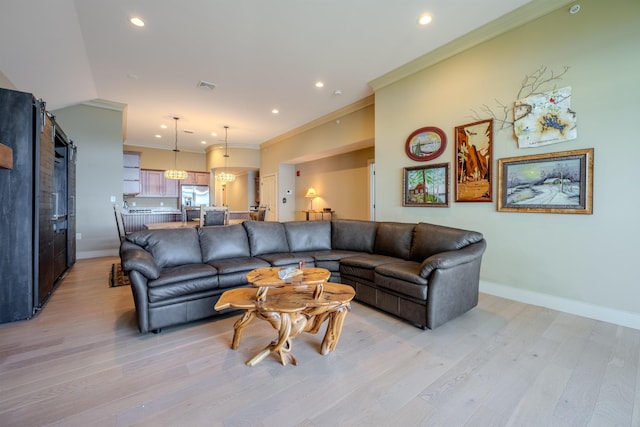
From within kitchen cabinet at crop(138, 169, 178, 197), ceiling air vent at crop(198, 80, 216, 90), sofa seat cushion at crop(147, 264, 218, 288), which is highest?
ceiling air vent at crop(198, 80, 216, 90)

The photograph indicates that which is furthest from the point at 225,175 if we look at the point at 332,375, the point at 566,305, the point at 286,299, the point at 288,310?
the point at 566,305

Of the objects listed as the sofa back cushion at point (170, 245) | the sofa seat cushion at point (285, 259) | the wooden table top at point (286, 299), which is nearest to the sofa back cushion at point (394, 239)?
the sofa seat cushion at point (285, 259)

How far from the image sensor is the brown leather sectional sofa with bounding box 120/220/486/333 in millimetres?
2342

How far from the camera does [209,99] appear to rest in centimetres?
518

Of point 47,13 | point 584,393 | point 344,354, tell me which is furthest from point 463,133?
point 47,13

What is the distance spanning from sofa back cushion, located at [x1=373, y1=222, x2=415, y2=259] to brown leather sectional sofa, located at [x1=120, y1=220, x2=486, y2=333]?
13 millimetres

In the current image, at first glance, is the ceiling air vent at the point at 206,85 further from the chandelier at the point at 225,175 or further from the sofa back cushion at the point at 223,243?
the sofa back cushion at the point at 223,243

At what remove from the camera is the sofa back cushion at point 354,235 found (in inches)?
151

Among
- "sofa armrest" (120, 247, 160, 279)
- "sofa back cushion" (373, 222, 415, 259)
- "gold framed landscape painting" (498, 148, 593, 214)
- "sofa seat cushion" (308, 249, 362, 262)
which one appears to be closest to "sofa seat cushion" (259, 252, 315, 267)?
"sofa seat cushion" (308, 249, 362, 262)

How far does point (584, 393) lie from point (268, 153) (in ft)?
26.9

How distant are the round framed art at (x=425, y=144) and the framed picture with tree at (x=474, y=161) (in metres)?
0.22

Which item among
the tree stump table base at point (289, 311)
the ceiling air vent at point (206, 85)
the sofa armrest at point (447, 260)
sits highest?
the ceiling air vent at point (206, 85)

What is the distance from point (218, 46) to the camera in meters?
3.48

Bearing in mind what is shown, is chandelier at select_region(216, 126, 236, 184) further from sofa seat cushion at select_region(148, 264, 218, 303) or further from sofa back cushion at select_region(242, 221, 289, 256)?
sofa seat cushion at select_region(148, 264, 218, 303)
